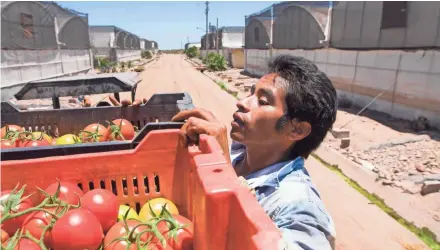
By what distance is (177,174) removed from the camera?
2031 mm

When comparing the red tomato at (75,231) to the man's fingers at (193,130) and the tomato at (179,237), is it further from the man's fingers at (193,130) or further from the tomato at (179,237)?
the man's fingers at (193,130)

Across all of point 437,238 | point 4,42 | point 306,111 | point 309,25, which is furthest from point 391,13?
point 4,42

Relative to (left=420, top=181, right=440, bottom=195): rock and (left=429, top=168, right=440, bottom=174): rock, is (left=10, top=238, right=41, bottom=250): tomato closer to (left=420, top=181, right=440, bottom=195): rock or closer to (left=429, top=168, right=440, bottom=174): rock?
(left=420, top=181, right=440, bottom=195): rock

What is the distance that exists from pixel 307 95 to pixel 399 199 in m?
4.08

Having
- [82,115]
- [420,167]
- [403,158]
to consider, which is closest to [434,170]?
[420,167]

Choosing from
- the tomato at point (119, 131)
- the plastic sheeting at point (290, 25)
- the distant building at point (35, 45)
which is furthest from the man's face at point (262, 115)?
Answer: the plastic sheeting at point (290, 25)

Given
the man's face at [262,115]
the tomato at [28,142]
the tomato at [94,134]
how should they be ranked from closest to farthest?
the man's face at [262,115] < the tomato at [28,142] < the tomato at [94,134]

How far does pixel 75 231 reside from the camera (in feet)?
4.80

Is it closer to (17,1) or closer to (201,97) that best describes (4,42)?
(17,1)

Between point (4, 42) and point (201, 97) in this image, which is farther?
point (201, 97)

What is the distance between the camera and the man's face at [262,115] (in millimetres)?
1609

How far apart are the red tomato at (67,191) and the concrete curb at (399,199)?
3.97 m

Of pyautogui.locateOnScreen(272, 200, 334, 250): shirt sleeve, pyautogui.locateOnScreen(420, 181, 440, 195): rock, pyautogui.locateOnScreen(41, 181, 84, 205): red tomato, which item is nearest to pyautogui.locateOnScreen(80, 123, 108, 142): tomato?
pyautogui.locateOnScreen(41, 181, 84, 205): red tomato

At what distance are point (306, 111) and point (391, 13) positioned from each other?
35.5 feet
